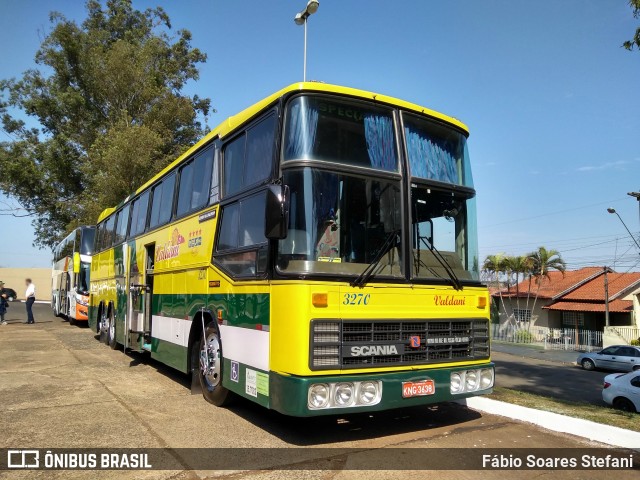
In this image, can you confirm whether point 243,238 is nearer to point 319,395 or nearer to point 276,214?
point 276,214

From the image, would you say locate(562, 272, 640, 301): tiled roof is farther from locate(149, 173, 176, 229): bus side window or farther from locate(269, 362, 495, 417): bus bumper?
locate(269, 362, 495, 417): bus bumper

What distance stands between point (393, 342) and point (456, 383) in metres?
1.04

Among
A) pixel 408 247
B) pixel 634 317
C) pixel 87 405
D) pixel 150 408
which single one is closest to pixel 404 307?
pixel 408 247

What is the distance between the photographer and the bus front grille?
4707 millimetres

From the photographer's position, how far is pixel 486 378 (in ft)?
19.2

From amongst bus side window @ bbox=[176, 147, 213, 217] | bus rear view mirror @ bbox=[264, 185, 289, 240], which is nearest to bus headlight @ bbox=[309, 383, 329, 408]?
bus rear view mirror @ bbox=[264, 185, 289, 240]

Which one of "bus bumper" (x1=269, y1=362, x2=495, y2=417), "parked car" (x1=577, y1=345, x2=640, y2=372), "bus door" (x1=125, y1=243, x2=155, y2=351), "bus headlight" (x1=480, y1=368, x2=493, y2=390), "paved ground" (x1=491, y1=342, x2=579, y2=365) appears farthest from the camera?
"paved ground" (x1=491, y1=342, x2=579, y2=365)

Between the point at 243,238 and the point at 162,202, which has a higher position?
the point at 162,202

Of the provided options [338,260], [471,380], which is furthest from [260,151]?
[471,380]

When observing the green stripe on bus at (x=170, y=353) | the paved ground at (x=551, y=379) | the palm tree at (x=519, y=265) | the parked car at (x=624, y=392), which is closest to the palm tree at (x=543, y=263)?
the palm tree at (x=519, y=265)

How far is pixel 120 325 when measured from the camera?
459 inches

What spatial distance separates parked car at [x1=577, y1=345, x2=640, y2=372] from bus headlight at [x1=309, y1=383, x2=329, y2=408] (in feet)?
80.5

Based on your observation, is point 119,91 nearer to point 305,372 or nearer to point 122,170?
point 122,170

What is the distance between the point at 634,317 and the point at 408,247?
35685 millimetres
